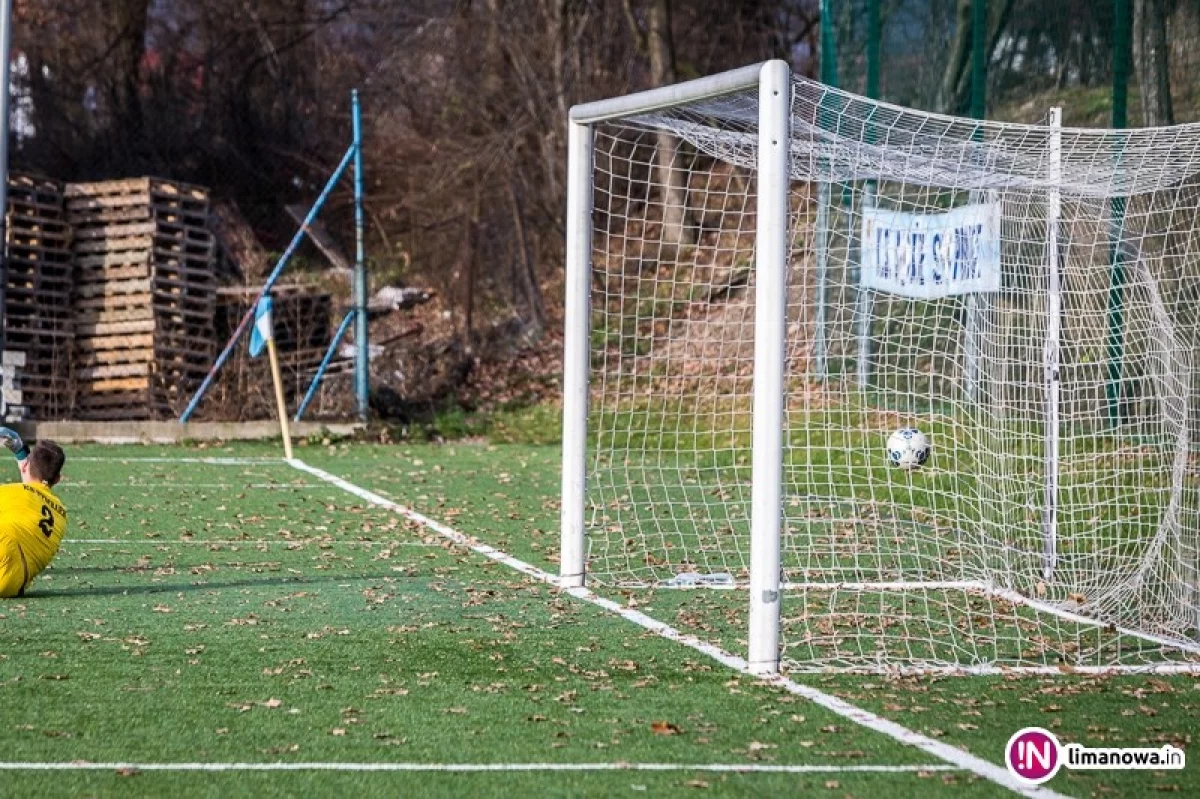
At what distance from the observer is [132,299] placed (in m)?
20.6

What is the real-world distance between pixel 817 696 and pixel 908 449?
3.85 m

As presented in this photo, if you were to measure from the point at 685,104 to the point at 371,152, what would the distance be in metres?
24.9

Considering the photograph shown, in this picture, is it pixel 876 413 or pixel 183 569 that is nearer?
pixel 183 569

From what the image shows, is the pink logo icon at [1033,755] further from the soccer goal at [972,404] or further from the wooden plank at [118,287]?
the wooden plank at [118,287]

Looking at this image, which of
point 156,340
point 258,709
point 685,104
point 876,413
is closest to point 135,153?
point 156,340

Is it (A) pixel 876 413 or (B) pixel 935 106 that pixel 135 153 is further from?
(A) pixel 876 413

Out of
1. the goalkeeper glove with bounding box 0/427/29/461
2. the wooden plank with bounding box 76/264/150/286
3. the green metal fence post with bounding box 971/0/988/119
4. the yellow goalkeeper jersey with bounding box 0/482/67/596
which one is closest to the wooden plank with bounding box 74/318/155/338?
the wooden plank with bounding box 76/264/150/286

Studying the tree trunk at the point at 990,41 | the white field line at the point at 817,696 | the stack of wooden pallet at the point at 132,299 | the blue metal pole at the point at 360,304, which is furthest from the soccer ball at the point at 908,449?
the stack of wooden pallet at the point at 132,299

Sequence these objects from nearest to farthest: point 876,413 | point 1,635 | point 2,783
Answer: point 2,783
point 1,635
point 876,413

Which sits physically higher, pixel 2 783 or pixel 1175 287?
pixel 1175 287

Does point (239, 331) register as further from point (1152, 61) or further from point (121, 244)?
point (1152, 61)

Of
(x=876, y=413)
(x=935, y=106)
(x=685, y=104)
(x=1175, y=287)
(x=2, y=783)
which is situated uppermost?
(x=935, y=106)

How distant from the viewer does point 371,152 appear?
1287 inches

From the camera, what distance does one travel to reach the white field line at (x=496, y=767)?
5367mm
